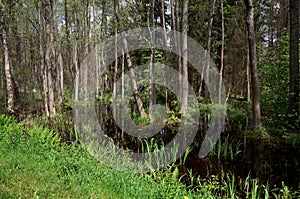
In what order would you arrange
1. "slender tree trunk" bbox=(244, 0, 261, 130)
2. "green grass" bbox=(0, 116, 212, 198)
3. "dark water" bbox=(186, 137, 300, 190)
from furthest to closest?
"slender tree trunk" bbox=(244, 0, 261, 130) < "dark water" bbox=(186, 137, 300, 190) < "green grass" bbox=(0, 116, 212, 198)

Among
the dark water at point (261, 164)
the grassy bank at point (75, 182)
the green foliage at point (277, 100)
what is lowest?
the dark water at point (261, 164)

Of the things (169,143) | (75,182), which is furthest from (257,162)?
(75,182)

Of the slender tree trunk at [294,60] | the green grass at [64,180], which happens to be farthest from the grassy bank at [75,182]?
the slender tree trunk at [294,60]

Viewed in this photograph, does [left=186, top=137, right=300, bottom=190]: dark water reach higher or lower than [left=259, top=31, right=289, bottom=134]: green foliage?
lower

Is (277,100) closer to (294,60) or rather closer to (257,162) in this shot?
(294,60)

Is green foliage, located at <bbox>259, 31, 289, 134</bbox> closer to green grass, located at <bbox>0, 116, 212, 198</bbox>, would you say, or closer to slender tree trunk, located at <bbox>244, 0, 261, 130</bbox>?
slender tree trunk, located at <bbox>244, 0, 261, 130</bbox>

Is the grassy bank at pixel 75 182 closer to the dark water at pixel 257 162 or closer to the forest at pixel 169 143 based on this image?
the forest at pixel 169 143

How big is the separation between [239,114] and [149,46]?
19.2 ft

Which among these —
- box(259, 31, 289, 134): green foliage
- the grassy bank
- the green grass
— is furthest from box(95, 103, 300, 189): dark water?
the green grass

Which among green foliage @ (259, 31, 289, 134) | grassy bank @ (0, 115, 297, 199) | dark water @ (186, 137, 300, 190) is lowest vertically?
dark water @ (186, 137, 300, 190)

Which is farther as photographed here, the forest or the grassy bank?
the forest

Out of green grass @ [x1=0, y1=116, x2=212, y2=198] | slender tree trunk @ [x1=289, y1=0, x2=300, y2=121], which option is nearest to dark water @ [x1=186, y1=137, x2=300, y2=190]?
slender tree trunk @ [x1=289, y1=0, x2=300, y2=121]

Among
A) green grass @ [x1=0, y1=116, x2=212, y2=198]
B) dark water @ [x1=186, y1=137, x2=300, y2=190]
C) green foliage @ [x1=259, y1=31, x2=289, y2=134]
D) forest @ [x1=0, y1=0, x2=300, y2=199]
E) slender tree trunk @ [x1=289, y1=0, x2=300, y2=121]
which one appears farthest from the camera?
green foliage @ [x1=259, y1=31, x2=289, y2=134]

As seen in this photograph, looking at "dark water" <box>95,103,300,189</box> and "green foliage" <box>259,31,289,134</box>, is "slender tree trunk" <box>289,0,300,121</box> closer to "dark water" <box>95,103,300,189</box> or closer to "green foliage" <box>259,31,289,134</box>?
"green foliage" <box>259,31,289,134</box>
